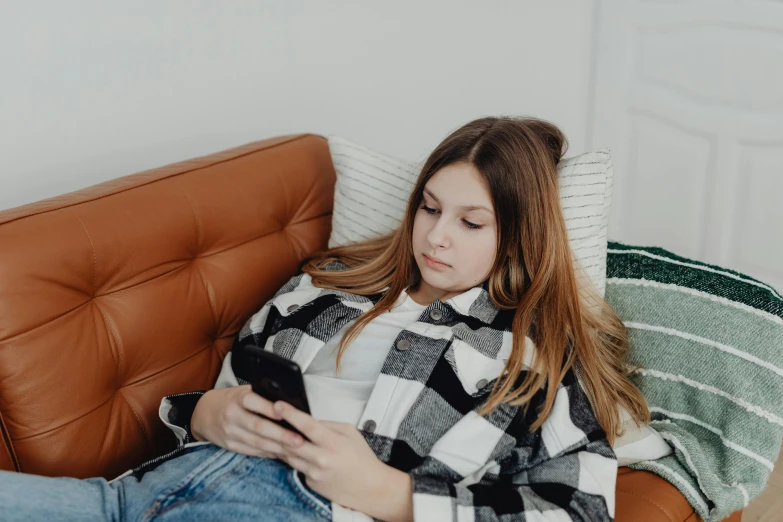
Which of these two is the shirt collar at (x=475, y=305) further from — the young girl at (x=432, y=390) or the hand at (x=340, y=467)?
the hand at (x=340, y=467)

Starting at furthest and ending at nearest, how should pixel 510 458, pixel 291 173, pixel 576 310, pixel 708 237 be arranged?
1. pixel 708 237
2. pixel 291 173
3. pixel 576 310
4. pixel 510 458

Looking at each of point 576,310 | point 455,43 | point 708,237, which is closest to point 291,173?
point 576,310

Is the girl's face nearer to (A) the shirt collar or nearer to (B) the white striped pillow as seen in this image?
(A) the shirt collar

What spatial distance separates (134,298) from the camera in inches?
52.7

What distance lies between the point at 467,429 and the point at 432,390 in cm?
9

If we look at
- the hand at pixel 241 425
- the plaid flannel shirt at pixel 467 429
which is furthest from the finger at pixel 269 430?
the plaid flannel shirt at pixel 467 429

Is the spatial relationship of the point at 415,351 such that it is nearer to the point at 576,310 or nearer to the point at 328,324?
the point at 328,324

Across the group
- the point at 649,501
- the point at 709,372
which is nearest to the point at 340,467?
the point at 649,501

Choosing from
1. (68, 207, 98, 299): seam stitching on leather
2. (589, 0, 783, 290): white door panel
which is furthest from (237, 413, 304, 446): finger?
(589, 0, 783, 290): white door panel

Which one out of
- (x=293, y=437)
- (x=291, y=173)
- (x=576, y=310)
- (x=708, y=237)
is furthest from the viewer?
(x=708, y=237)

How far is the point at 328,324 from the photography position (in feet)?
4.50

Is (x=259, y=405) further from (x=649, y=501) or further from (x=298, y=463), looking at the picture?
(x=649, y=501)

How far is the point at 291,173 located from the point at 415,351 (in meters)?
0.53

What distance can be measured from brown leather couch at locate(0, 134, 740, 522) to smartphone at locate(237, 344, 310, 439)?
1.15ft
